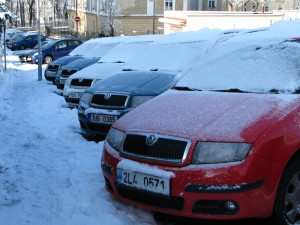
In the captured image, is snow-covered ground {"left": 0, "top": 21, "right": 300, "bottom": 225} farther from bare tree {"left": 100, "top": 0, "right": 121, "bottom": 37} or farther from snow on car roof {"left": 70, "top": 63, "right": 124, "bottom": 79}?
bare tree {"left": 100, "top": 0, "right": 121, "bottom": 37}

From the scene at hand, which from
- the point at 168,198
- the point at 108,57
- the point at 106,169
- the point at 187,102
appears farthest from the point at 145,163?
the point at 108,57

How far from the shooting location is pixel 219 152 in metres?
2.83

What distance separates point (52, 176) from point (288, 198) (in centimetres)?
259

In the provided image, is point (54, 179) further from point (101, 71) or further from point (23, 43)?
point (23, 43)

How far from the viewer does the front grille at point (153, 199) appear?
2924mm

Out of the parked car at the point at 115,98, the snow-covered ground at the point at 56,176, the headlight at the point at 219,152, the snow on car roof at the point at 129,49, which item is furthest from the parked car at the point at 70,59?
the headlight at the point at 219,152

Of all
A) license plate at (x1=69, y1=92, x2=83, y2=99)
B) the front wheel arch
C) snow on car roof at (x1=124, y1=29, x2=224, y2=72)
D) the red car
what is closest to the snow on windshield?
the red car

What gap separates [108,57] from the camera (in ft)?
30.5

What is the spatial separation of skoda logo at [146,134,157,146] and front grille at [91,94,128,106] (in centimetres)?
252

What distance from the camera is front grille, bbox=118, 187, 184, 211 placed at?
292 cm

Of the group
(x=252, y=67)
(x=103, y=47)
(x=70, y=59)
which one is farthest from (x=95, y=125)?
(x=70, y=59)

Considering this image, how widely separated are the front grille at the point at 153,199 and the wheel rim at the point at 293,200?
843mm

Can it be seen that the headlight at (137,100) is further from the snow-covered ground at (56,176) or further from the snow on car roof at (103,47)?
the snow on car roof at (103,47)

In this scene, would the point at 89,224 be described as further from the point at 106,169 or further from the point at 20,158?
the point at 20,158
